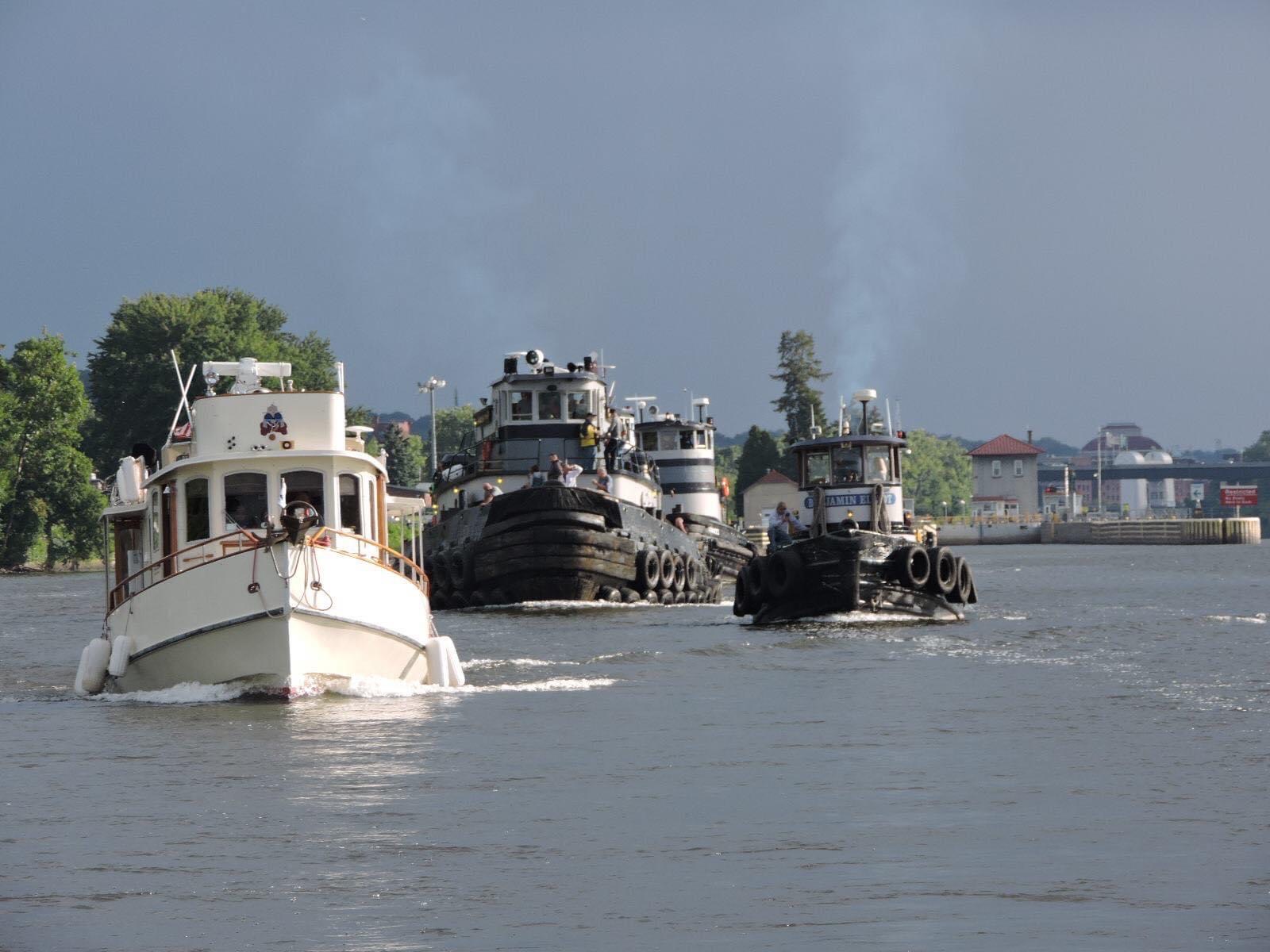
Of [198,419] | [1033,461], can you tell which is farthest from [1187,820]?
[1033,461]

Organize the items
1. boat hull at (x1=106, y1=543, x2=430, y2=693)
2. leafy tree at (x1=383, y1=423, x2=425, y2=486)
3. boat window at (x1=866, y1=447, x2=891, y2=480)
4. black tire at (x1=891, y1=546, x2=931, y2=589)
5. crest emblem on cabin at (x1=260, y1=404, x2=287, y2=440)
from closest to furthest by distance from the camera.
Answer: boat hull at (x1=106, y1=543, x2=430, y2=693) < crest emblem on cabin at (x1=260, y1=404, x2=287, y2=440) < black tire at (x1=891, y1=546, x2=931, y2=589) < boat window at (x1=866, y1=447, x2=891, y2=480) < leafy tree at (x1=383, y1=423, x2=425, y2=486)

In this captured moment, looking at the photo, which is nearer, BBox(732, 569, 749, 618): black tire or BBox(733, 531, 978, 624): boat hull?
BBox(733, 531, 978, 624): boat hull

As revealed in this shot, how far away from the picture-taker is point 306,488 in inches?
952

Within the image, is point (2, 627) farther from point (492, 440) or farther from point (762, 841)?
point (762, 841)

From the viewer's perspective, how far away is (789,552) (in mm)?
38219

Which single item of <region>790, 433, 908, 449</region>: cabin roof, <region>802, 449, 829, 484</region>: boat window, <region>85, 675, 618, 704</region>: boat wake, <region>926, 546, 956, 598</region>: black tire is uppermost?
<region>790, 433, 908, 449</region>: cabin roof

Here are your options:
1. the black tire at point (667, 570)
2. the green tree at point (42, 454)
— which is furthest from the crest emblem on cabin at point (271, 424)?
the green tree at point (42, 454)

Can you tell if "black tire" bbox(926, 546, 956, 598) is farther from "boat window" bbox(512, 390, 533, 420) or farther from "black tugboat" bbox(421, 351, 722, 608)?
"boat window" bbox(512, 390, 533, 420)

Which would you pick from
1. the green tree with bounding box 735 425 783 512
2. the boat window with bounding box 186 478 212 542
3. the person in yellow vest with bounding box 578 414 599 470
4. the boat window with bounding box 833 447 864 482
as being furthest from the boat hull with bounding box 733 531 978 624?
the green tree with bounding box 735 425 783 512

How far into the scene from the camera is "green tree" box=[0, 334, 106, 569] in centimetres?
9594

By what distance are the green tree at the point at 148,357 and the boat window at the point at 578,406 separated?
5584cm

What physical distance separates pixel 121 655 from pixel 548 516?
892 inches

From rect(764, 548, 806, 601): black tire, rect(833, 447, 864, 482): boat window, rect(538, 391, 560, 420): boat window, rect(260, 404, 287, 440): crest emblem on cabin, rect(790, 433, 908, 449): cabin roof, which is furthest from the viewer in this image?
rect(538, 391, 560, 420): boat window

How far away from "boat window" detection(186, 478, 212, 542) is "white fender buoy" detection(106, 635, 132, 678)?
1.51 metres
